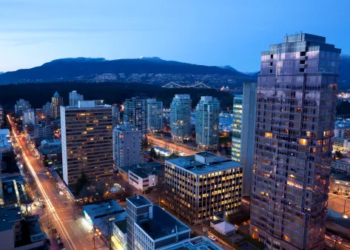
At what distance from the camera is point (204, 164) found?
67.6 meters

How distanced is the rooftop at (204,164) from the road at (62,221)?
77.3 feet

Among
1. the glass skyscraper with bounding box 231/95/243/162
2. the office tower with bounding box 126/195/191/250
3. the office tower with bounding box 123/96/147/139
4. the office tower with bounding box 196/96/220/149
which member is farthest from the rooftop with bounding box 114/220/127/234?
the office tower with bounding box 123/96/147/139

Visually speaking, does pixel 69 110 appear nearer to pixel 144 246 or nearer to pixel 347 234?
pixel 144 246

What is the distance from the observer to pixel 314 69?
1772 inches

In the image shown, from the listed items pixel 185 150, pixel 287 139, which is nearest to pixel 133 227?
pixel 287 139

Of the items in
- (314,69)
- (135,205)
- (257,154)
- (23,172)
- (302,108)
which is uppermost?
(314,69)

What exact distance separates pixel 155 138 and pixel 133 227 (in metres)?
106

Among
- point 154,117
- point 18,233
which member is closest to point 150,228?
point 18,233

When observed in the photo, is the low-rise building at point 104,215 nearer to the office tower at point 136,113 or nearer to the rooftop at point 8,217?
the rooftop at point 8,217

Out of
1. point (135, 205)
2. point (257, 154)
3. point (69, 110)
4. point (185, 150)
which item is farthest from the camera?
point (185, 150)

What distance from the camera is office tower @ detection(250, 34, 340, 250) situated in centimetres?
4528

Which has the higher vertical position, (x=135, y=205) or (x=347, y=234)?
(x=135, y=205)

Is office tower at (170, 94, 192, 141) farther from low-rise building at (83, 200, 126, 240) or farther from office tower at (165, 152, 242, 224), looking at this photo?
low-rise building at (83, 200, 126, 240)

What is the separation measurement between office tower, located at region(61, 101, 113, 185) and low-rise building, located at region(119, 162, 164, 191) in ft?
24.0
